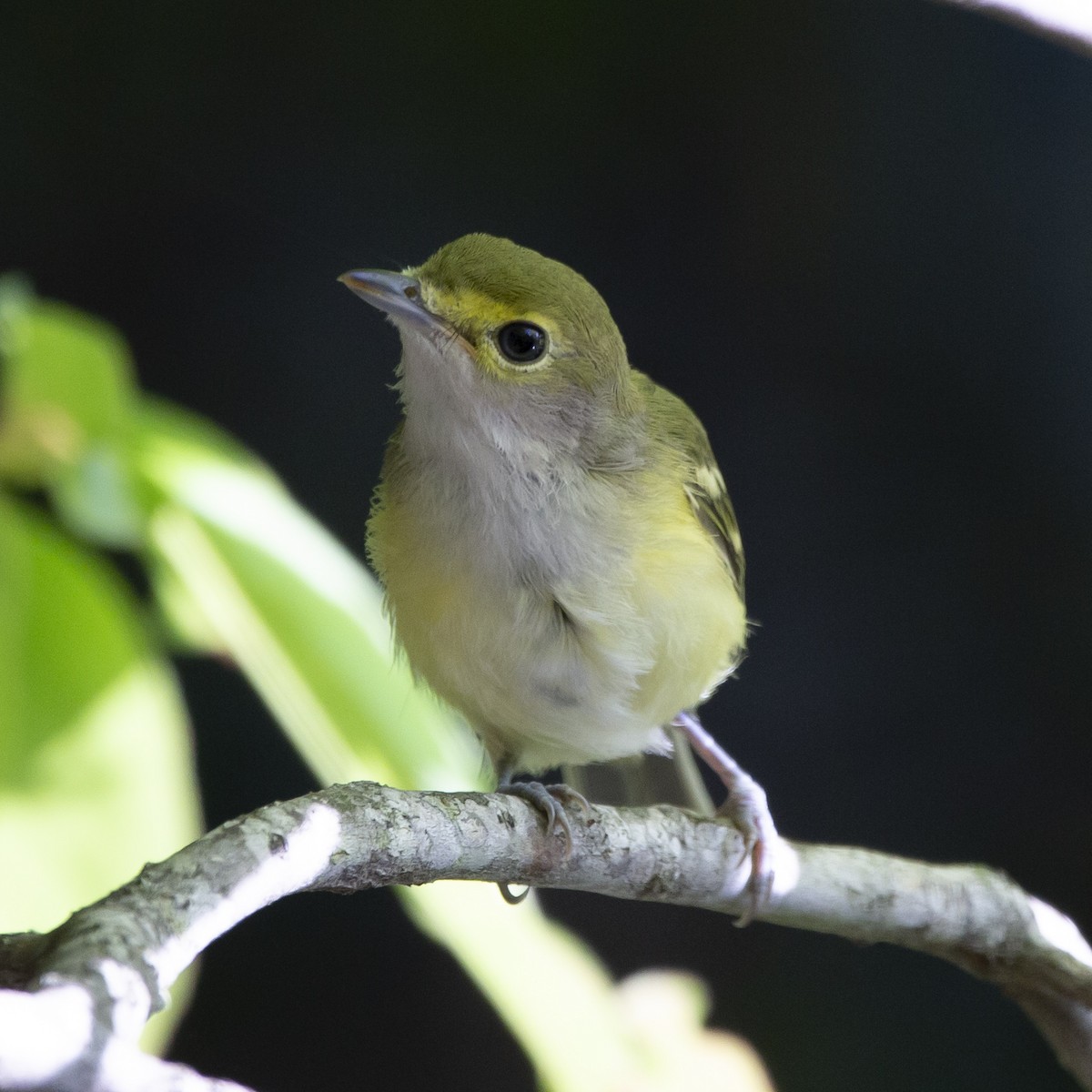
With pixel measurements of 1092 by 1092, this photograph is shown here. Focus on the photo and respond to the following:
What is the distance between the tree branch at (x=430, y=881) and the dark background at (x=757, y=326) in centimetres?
116

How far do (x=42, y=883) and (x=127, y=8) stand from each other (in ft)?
6.86

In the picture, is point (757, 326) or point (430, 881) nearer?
point (430, 881)

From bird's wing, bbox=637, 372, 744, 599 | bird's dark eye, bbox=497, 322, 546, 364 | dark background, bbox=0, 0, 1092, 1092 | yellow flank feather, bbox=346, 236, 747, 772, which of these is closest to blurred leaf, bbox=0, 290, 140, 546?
yellow flank feather, bbox=346, 236, 747, 772

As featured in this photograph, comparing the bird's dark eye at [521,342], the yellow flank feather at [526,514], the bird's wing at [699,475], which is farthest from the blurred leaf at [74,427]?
the bird's wing at [699,475]

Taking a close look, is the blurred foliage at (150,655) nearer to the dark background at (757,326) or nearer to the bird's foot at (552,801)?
the bird's foot at (552,801)

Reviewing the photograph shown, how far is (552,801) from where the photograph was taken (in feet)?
4.63

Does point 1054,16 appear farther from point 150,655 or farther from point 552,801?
point 150,655

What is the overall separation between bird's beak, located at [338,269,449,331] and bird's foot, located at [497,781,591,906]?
0.58m

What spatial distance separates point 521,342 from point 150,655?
2.02 ft

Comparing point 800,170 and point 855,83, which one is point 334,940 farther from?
point 855,83

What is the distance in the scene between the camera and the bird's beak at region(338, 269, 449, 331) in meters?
1.42

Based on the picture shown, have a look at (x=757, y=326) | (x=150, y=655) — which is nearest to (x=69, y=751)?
(x=150, y=655)

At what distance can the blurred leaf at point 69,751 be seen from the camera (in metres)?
1.42

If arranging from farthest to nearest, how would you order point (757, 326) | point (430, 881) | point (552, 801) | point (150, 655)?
point (757, 326)
point (150, 655)
point (552, 801)
point (430, 881)
